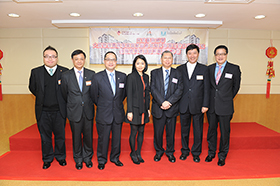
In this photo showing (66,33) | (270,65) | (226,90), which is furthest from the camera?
(270,65)

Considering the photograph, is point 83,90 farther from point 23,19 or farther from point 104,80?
point 23,19

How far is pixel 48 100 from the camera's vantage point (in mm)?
2797

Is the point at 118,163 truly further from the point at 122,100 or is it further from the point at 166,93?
the point at 166,93

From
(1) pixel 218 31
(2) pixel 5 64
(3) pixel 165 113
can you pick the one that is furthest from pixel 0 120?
(1) pixel 218 31

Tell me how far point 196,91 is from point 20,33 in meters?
4.34

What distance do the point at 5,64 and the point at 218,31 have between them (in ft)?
17.5

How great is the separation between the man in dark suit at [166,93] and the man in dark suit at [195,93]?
134 millimetres

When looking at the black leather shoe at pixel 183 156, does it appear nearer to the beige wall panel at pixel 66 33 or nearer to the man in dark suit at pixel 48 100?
the man in dark suit at pixel 48 100

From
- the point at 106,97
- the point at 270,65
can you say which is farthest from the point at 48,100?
the point at 270,65

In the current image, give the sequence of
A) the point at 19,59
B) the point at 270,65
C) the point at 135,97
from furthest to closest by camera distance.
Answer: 1. the point at 270,65
2. the point at 19,59
3. the point at 135,97

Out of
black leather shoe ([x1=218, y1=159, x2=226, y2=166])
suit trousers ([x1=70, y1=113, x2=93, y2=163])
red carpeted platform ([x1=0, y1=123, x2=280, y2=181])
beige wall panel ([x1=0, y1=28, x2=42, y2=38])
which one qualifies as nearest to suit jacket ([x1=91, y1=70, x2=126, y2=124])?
suit trousers ([x1=70, y1=113, x2=93, y2=163])

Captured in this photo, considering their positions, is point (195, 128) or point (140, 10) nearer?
point (195, 128)

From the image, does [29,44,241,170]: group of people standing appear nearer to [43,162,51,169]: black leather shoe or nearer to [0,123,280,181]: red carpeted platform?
[43,162,51,169]: black leather shoe

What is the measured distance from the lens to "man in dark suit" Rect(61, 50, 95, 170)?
2.68 m
